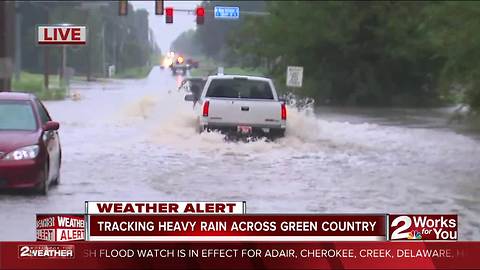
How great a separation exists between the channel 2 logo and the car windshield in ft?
17.2

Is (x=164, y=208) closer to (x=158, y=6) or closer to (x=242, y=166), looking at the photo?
(x=158, y=6)

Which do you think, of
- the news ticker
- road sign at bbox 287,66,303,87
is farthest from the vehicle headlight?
road sign at bbox 287,66,303,87

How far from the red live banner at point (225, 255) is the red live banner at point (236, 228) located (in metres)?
0.04

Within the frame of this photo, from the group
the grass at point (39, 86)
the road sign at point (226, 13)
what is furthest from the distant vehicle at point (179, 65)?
the grass at point (39, 86)

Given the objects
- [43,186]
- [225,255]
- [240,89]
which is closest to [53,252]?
[225,255]

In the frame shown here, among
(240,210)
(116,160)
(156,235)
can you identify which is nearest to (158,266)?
(156,235)

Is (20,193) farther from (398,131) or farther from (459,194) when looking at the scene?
(398,131)

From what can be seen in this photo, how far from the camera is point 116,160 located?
14086mm

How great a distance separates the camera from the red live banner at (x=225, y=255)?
527cm

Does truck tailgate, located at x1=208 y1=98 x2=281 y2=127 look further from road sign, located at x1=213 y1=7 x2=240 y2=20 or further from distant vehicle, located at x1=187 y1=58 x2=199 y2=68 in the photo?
road sign, located at x1=213 y1=7 x2=240 y2=20

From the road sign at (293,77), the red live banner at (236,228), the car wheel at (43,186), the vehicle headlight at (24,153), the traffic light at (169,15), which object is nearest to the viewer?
the red live banner at (236,228)

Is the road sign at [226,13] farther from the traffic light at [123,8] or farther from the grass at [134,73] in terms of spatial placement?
the grass at [134,73]

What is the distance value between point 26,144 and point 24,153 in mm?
136

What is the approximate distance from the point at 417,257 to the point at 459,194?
5889mm
